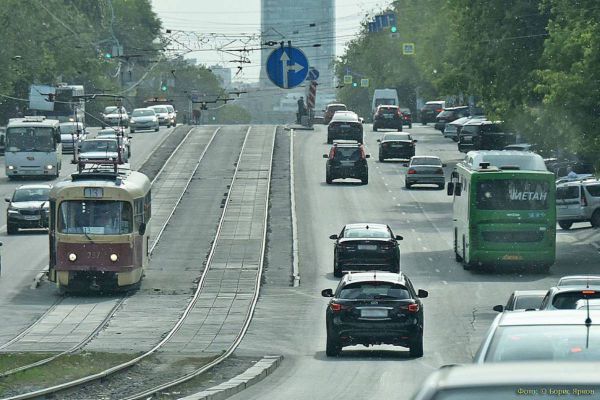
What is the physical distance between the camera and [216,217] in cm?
5603

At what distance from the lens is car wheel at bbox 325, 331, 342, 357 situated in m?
26.1

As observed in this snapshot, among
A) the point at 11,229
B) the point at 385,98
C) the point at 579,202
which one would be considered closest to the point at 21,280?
the point at 11,229

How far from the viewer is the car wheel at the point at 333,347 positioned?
85.7ft

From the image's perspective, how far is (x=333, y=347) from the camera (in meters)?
26.3

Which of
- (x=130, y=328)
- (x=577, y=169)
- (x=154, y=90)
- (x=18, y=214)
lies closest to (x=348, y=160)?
(x=577, y=169)

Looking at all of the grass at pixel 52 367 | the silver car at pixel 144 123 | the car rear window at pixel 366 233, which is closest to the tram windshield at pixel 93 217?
the car rear window at pixel 366 233

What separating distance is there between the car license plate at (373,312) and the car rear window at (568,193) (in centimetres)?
3106

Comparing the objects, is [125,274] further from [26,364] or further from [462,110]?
[462,110]

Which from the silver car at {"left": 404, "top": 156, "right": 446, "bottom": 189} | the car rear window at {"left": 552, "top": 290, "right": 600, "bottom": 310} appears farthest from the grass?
the silver car at {"left": 404, "top": 156, "right": 446, "bottom": 189}

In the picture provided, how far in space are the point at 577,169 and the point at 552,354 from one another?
2258 inches

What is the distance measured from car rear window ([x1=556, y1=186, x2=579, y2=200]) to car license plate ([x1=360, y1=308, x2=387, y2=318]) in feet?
102

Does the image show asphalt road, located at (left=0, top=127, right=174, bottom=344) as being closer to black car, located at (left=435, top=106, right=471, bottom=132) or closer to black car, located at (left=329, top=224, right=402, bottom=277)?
black car, located at (left=329, top=224, right=402, bottom=277)

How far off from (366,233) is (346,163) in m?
25.3

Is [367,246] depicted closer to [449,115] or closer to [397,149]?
[397,149]
